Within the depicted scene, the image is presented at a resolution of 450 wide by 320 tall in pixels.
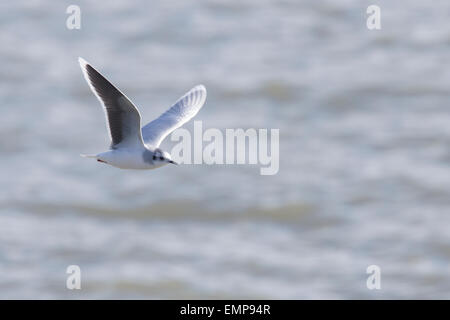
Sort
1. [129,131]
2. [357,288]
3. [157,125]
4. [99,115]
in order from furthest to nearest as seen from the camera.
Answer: [99,115] → [357,288] → [157,125] → [129,131]

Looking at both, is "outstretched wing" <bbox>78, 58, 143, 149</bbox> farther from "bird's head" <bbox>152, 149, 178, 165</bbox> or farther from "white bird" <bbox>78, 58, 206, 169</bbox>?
"bird's head" <bbox>152, 149, 178, 165</bbox>

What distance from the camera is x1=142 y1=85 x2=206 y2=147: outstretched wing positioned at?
7281mm

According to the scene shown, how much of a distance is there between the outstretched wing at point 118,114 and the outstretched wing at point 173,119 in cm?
45

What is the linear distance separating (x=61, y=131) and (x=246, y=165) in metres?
2.62

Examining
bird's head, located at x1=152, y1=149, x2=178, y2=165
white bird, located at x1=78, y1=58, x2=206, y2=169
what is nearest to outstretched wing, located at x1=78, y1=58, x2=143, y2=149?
white bird, located at x1=78, y1=58, x2=206, y2=169

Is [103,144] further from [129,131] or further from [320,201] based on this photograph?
[129,131]

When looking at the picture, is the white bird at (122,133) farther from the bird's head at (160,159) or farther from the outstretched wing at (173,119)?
the outstretched wing at (173,119)

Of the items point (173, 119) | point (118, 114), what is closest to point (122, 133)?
point (118, 114)

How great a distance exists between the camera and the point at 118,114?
662cm

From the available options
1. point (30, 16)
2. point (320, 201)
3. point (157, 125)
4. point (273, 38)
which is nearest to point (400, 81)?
point (273, 38)

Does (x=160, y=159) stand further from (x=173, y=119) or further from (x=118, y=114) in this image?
(x=173, y=119)

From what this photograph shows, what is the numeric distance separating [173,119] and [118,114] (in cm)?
103

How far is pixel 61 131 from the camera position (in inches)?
554

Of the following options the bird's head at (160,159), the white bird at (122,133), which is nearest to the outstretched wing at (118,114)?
the white bird at (122,133)
